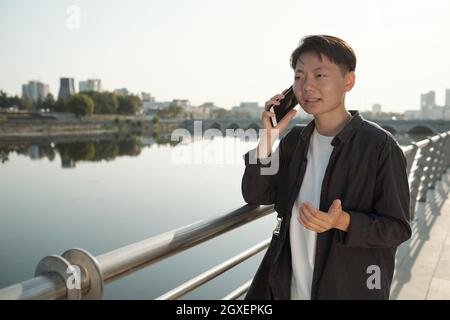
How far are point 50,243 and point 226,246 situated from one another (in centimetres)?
606

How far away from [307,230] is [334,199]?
13cm

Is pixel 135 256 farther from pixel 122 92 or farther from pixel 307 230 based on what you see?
pixel 122 92

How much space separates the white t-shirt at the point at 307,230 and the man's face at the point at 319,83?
102mm

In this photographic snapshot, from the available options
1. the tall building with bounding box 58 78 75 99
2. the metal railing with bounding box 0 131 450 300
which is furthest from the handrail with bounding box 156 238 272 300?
the tall building with bounding box 58 78 75 99

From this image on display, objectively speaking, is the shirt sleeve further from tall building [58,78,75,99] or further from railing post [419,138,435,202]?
tall building [58,78,75,99]

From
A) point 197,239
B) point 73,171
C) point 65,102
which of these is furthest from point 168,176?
point 65,102

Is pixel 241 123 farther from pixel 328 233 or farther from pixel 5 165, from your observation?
pixel 328 233

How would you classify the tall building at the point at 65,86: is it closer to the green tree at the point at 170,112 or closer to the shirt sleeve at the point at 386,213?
the green tree at the point at 170,112

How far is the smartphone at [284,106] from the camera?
1460 millimetres

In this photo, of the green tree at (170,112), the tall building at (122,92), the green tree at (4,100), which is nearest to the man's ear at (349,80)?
the green tree at (4,100)

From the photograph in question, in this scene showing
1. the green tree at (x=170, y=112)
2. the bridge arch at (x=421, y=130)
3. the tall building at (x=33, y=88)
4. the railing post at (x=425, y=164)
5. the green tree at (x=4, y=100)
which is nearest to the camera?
the railing post at (x=425, y=164)

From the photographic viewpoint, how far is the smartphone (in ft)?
4.79
